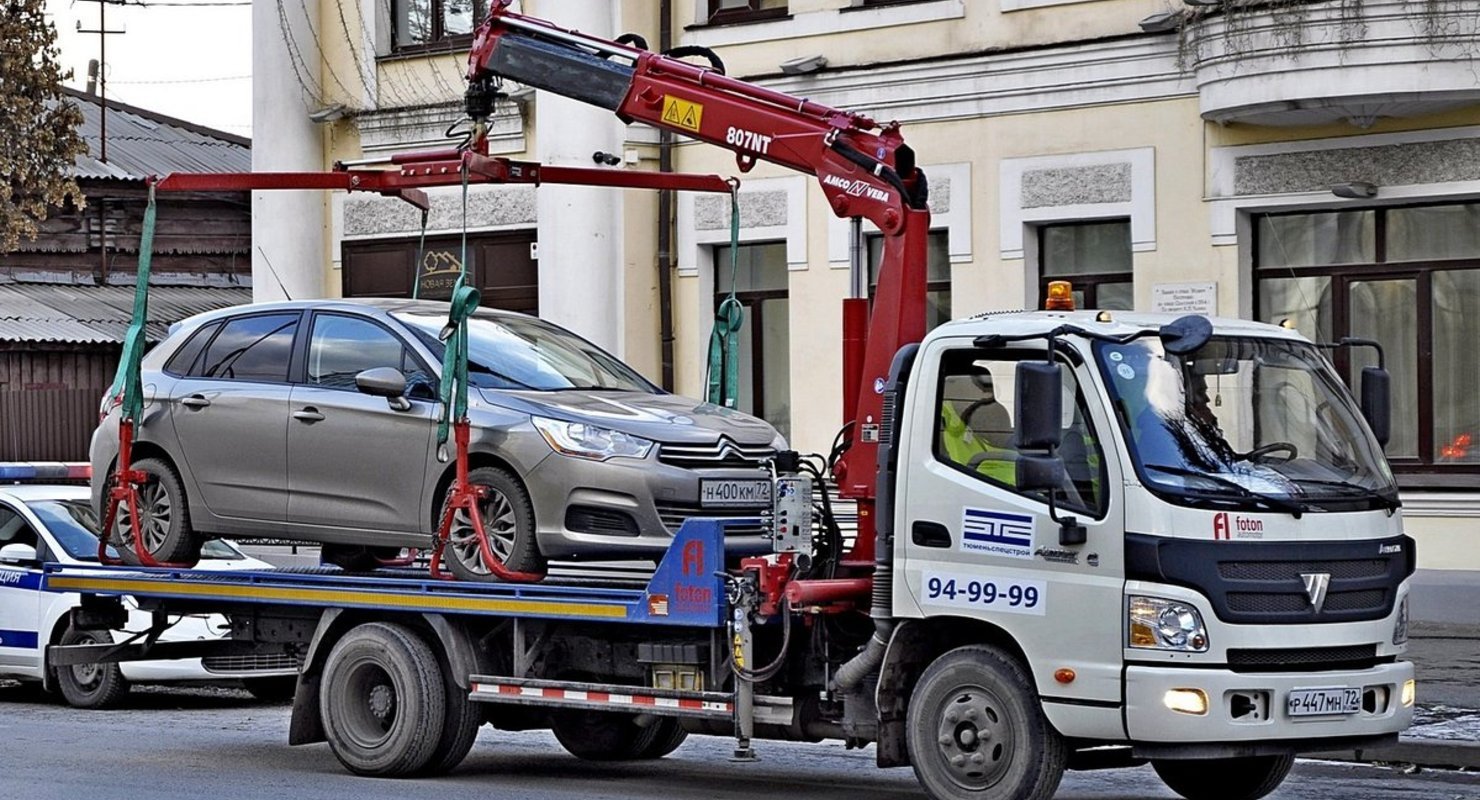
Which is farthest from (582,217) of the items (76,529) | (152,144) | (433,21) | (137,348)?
(152,144)

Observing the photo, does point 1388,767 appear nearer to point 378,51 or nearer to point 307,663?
point 307,663

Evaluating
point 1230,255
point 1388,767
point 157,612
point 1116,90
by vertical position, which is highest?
point 1116,90

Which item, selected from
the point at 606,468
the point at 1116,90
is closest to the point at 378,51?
the point at 1116,90

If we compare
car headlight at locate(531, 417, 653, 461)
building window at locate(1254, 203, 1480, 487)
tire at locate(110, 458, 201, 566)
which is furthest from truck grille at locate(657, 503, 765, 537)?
building window at locate(1254, 203, 1480, 487)

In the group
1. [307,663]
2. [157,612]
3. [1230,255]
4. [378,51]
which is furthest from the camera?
[378,51]

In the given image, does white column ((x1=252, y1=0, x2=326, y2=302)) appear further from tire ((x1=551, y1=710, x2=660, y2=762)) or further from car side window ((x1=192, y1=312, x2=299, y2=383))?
tire ((x1=551, y1=710, x2=660, y2=762))

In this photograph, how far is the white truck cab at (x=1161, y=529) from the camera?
9.23 meters

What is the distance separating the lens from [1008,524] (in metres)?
9.65

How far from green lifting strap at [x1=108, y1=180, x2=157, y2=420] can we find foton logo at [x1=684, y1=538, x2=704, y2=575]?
12.4 feet

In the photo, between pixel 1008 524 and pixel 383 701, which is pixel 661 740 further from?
pixel 1008 524

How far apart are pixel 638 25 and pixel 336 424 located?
38.9 ft

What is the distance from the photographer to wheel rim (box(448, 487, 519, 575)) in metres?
11.6

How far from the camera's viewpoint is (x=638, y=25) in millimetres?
23453

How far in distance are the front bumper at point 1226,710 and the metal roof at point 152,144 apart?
108 feet
